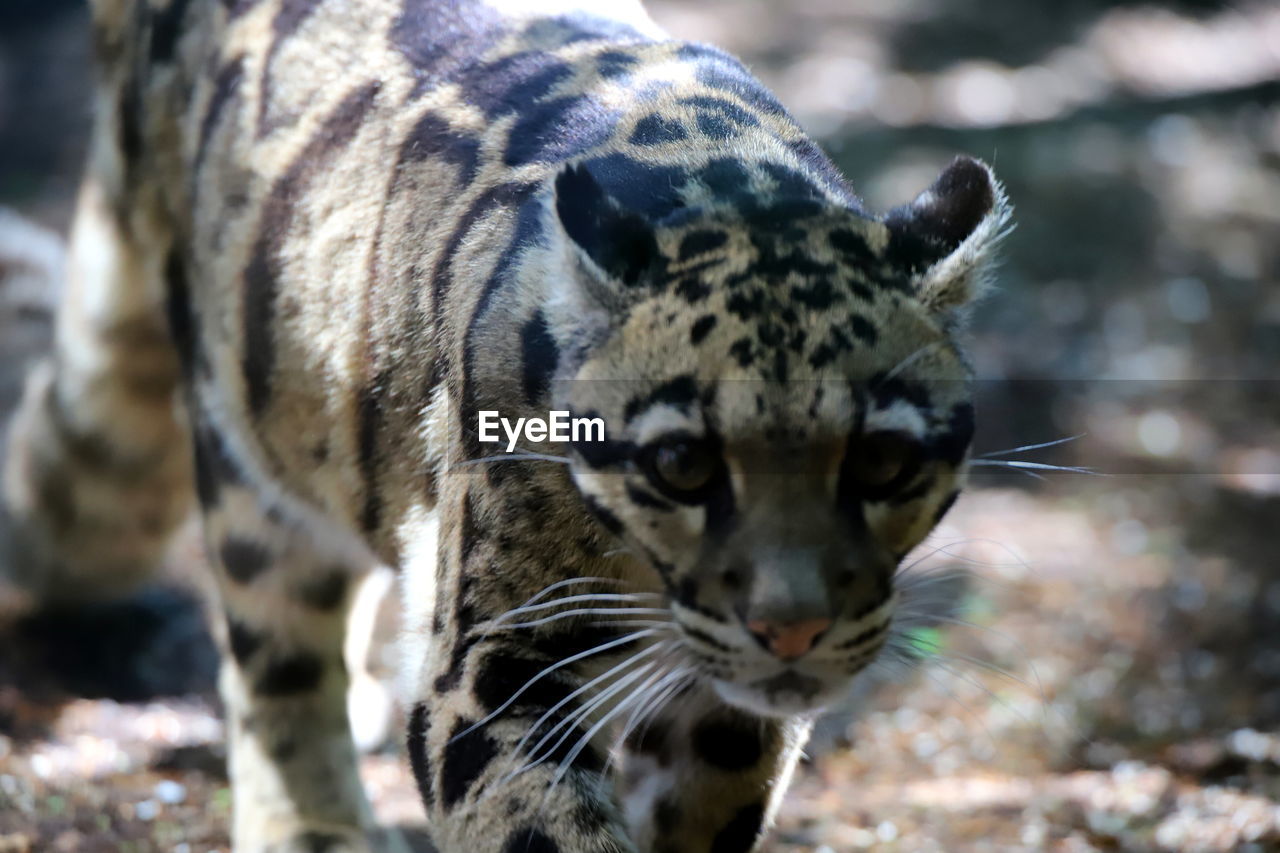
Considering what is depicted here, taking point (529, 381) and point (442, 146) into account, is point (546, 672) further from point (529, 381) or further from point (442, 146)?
point (442, 146)

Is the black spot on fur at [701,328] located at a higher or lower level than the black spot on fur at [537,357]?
higher

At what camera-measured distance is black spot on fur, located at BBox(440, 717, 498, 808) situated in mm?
Answer: 3281

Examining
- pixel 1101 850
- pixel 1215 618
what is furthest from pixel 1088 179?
pixel 1101 850

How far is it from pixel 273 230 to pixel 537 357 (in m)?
1.44

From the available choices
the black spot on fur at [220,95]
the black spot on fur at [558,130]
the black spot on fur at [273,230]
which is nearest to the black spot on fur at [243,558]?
the black spot on fur at [273,230]

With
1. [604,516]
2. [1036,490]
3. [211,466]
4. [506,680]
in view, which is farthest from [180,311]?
[1036,490]

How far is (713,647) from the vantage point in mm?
3029

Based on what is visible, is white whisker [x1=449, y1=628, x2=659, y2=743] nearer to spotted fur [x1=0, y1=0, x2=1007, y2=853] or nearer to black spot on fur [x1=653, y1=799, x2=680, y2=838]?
spotted fur [x1=0, y1=0, x2=1007, y2=853]

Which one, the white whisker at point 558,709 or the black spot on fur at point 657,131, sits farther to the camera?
the black spot on fur at point 657,131

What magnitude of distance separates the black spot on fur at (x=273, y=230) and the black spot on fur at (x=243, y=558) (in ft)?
1.74

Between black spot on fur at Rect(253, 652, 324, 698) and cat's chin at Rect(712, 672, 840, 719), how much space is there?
7.39 ft

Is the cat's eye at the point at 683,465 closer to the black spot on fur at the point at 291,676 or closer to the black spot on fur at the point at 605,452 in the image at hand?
the black spot on fur at the point at 605,452

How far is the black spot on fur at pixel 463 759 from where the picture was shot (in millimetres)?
3281

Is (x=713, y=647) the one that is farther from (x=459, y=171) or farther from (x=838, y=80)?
(x=838, y=80)
